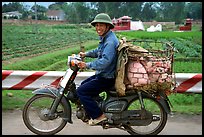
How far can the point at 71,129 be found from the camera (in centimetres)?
498

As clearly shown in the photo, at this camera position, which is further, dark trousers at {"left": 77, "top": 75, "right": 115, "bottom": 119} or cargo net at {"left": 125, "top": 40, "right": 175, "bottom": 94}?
dark trousers at {"left": 77, "top": 75, "right": 115, "bottom": 119}

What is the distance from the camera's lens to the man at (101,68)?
171 inches

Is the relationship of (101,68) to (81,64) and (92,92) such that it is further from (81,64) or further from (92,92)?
(92,92)

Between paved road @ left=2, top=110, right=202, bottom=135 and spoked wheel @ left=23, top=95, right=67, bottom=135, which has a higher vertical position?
spoked wheel @ left=23, top=95, right=67, bottom=135

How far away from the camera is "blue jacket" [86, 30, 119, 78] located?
4320 millimetres

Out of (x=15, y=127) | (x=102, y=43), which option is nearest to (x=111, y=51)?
(x=102, y=43)

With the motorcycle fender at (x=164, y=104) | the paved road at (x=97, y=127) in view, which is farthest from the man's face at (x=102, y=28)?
the paved road at (x=97, y=127)

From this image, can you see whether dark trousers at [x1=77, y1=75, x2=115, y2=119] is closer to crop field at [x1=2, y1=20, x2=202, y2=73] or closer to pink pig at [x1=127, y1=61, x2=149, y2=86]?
pink pig at [x1=127, y1=61, x2=149, y2=86]

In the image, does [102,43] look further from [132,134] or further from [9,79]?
[9,79]

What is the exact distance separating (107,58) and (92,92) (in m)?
0.51

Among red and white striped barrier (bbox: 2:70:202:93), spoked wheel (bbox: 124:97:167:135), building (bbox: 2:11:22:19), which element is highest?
building (bbox: 2:11:22:19)

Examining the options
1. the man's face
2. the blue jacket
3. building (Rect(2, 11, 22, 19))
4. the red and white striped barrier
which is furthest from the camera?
building (Rect(2, 11, 22, 19))

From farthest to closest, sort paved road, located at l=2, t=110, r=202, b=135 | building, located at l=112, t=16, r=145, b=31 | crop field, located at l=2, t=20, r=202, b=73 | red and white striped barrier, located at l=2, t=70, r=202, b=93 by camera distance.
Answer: building, located at l=112, t=16, r=145, b=31 → crop field, located at l=2, t=20, r=202, b=73 → red and white striped barrier, located at l=2, t=70, r=202, b=93 → paved road, located at l=2, t=110, r=202, b=135

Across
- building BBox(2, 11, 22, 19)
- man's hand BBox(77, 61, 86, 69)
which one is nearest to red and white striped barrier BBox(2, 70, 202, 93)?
man's hand BBox(77, 61, 86, 69)
